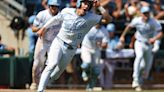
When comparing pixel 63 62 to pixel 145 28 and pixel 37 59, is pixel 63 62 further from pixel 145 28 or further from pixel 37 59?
pixel 145 28

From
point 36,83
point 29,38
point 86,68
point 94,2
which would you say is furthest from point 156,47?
point 94,2

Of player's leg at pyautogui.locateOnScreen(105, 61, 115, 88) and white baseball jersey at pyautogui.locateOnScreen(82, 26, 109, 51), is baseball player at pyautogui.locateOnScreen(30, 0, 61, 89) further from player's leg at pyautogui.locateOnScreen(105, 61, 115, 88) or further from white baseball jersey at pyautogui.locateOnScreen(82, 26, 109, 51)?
player's leg at pyautogui.locateOnScreen(105, 61, 115, 88)

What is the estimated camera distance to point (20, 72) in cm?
1573

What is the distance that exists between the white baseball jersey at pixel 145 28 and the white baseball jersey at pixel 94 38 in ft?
2.72

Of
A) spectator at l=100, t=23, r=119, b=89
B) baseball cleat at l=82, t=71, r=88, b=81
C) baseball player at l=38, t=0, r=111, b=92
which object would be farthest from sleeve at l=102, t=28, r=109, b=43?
baseball player at l=38, t=0, r=111, b=92

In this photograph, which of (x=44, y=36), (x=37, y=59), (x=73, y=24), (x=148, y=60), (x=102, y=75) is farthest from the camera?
(x=102, y=75)

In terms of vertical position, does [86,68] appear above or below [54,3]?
below

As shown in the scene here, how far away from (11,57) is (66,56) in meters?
5.83

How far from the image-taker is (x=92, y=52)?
15.3 m

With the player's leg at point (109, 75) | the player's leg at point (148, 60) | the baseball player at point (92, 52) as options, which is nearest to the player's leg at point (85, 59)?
the baseball player at point (92, 52)

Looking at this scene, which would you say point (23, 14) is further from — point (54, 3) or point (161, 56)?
point (54, 3)

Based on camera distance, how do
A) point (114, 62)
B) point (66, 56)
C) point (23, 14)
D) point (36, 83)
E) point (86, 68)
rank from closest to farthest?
point (66, 56) → point (36, 83) → point (86, 68) → point (114, 62) → point (23, 14)

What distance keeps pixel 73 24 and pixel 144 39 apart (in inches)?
227

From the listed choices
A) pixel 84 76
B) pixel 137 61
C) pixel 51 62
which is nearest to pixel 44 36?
pixel 51 62
